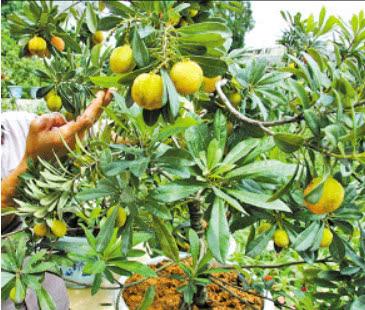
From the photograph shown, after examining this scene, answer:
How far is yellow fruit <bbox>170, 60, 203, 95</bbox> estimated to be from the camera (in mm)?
594

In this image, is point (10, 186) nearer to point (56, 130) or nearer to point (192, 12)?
point (56, 130)

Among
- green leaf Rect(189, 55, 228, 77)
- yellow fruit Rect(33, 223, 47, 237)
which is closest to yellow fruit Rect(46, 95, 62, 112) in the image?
yellow fruit Rect(33, 223, 47, 237)

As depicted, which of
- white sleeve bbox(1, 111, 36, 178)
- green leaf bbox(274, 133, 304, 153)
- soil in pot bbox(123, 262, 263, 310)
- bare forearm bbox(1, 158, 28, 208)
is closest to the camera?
green leaf bbox(274, 133, 304, 153)

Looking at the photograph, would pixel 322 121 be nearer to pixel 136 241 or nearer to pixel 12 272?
pixel 136 241

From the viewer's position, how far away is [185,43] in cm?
63

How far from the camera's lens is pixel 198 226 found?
3.22 ft

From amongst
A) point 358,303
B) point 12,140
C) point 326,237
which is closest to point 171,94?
point 326,237

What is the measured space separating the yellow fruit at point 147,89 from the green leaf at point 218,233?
18 cm

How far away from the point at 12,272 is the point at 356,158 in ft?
1.91

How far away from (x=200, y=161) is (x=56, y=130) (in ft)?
1.08

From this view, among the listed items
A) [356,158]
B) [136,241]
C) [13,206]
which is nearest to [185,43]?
[356,158]

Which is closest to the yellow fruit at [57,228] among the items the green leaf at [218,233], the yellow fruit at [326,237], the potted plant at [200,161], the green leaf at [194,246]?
the potted plant at [200,161]

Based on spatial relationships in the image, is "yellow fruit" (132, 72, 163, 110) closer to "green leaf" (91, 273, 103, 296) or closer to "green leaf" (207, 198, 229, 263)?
"green leaf" (207, 198, 229, 263)

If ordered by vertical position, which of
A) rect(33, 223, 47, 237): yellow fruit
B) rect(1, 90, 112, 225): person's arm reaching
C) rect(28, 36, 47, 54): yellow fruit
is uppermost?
rect(28, 36, 47, 54): yellow fruit
